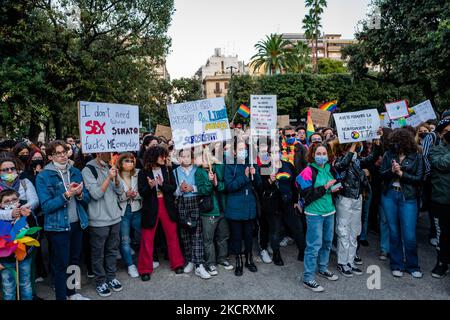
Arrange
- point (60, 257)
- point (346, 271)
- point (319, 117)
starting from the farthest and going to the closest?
point (319, 117)
point (346, 271)
point (60, 257)

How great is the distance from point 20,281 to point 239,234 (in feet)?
9.45

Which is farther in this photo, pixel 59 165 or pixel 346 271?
pixel 346 271

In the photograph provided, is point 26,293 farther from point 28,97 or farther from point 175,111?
point 28,97

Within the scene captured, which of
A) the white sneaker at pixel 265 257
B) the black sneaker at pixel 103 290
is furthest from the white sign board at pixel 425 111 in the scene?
the black sneaker at pixel 103 290

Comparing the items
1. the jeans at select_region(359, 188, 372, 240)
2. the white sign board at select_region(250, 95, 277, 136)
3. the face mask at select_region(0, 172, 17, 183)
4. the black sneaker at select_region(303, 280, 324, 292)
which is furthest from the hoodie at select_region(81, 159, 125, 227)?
the jeans at select_region(359, 188, 372, 240)

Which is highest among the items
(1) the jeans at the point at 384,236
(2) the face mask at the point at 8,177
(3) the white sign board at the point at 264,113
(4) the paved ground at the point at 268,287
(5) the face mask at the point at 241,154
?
(3) the white sign board at the point at 264,113

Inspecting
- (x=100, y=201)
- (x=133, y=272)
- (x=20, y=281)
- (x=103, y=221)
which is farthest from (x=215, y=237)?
(x=20, y=281)

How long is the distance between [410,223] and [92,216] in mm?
4433

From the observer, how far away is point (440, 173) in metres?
4.73

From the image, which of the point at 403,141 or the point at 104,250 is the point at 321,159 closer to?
the point at 403,141

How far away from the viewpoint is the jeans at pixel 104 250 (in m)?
4.62

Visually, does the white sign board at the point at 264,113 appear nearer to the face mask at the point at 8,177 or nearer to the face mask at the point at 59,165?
the face mask at the point at 59,165

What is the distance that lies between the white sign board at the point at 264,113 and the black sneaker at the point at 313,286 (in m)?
2.49

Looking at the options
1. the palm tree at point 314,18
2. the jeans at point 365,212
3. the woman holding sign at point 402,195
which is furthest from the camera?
the palm tree at point 314,18
